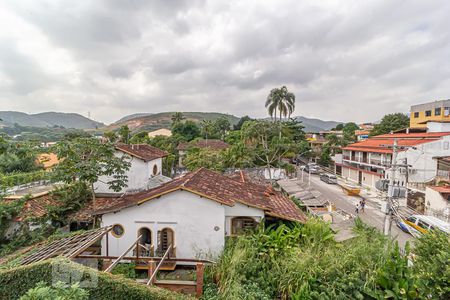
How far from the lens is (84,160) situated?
1527 cm

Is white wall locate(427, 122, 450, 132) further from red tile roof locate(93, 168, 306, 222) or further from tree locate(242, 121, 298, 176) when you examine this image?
red tile roof locate(93, 168, 306, 222)

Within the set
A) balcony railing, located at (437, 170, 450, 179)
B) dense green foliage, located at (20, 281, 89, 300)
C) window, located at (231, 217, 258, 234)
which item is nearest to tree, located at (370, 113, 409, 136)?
balcony railing, located at (437, 170, 450, 179)

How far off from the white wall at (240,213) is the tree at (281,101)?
3749 cm

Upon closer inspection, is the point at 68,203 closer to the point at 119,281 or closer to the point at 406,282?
the point at 119,281

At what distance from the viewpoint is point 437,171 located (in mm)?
27344

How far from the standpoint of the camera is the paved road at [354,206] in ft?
66.3

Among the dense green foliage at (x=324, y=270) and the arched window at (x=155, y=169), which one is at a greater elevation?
the arched window at (x=155, y=169)

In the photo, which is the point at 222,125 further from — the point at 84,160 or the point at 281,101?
the point at 84,160

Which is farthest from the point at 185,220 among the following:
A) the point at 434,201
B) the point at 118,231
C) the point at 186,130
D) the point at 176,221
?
the point at 186,130

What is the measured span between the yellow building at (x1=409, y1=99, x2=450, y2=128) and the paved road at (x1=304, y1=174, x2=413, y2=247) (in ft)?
70.1

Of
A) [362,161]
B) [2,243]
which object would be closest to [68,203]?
[2,243]

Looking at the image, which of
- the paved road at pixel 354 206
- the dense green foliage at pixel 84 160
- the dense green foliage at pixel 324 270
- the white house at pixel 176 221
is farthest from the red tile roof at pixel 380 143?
the dense green foliage at pixel 84 160

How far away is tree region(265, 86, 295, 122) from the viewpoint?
4634cm

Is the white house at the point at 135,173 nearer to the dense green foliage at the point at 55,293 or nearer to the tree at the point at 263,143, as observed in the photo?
the dense green foliage at the point at 55,293
